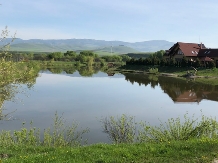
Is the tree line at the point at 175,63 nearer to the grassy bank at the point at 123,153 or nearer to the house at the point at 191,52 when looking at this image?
the house at the point at 191,52

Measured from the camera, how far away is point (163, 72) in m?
49.0

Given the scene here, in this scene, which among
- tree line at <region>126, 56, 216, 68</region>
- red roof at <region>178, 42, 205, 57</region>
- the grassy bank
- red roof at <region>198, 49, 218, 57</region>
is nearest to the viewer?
the grassy bank

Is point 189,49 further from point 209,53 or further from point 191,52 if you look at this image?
point 209,53

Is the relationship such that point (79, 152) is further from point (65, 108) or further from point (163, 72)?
point (163, 72)

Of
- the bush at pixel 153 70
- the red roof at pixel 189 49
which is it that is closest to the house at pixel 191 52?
the red roof at pixel 189 49

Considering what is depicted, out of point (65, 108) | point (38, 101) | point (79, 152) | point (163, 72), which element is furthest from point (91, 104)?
point (163, 72)

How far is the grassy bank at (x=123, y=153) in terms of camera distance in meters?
6.68

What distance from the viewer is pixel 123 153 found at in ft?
23.6

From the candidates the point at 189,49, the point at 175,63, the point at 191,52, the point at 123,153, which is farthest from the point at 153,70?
the point at 123,153

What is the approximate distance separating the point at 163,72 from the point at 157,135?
1597 inches

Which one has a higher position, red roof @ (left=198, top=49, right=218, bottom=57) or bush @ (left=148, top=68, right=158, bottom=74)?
red roof @ (left=198, top=49, right=218, bottom=57)

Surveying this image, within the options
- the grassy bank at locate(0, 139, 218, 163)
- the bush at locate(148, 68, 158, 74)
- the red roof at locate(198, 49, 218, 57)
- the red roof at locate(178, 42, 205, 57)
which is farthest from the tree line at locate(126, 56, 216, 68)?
the grassy bank at locate(0, 139, 218, 163)

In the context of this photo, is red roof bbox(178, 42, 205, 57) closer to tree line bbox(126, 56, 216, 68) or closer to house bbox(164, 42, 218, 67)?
house bbox(164, 42, 218, 67)

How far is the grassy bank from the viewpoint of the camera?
21.9ft
